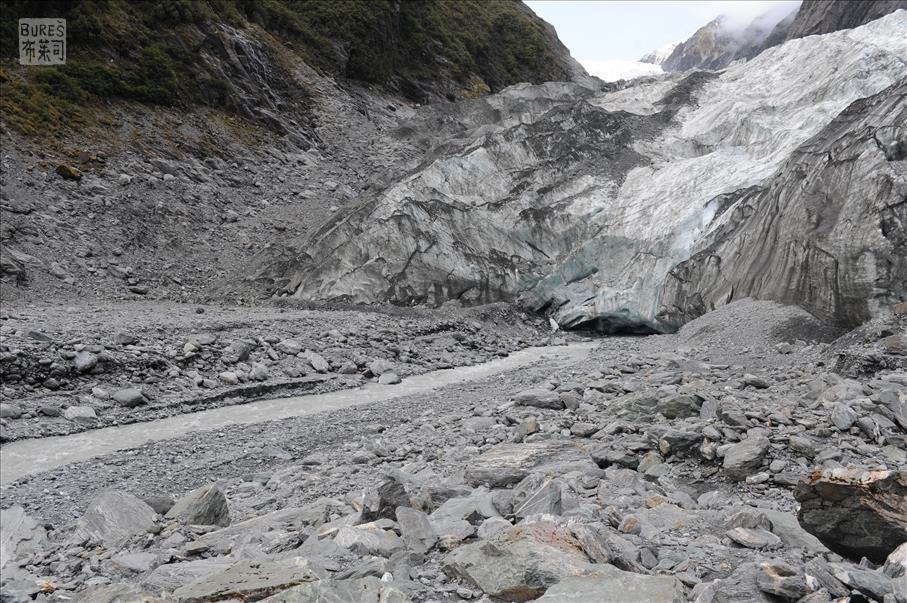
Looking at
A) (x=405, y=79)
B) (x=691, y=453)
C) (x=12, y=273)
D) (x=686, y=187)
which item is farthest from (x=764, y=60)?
(x=12, y=273)

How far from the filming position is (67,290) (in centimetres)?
2234

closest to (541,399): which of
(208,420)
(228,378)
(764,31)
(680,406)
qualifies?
(680,406)

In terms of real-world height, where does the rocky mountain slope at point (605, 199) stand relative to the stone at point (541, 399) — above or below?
above

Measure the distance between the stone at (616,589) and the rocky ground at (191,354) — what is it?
1283 centimetres

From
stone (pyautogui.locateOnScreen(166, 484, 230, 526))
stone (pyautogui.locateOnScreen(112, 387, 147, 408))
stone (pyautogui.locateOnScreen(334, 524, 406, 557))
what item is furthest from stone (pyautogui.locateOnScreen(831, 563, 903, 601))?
stone (pyautogui.locateOnScreen(112, 387, 147, 408))

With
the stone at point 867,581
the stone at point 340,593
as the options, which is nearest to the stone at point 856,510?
the stone at point 867,581

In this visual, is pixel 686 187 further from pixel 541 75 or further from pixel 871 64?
pixel 541 75

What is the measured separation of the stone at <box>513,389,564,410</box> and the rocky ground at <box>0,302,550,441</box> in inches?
281

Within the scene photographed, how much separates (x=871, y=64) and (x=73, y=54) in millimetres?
37376

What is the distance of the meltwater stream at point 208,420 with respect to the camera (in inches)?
474

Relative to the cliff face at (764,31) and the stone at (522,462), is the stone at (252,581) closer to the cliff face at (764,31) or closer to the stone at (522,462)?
the stone at (522,462)

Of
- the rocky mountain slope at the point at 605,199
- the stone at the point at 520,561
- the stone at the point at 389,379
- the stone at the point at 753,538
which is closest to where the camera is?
the stone at the point at 520,561

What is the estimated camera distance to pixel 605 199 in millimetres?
27406

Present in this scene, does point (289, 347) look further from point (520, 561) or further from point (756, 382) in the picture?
point (520, 561)
